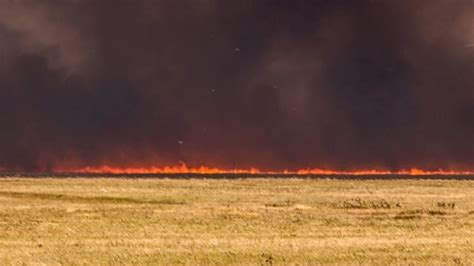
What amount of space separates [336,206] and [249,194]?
15.0 m

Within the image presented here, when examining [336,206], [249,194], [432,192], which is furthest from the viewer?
[432,192]

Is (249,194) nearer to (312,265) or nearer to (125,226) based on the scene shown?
(125,226)

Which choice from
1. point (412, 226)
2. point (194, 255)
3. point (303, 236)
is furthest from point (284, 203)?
point (194, 255)

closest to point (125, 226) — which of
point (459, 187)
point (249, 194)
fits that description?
point (249, 194)

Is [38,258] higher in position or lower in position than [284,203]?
lower

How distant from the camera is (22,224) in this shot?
45.2 metres

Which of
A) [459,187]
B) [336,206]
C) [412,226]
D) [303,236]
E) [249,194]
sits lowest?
[303,236]

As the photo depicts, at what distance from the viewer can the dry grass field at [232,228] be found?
3484 centimetres

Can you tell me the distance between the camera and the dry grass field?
3484 centimetres

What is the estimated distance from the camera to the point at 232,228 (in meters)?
44.4

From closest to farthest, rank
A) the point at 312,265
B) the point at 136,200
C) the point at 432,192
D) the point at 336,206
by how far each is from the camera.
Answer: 1. the point at 312,265
2. the point at 336,206
3. the point at 136,200
4. the point at 432,192

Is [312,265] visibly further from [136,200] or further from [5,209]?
[136,200]

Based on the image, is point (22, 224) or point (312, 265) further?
point (22, 224)

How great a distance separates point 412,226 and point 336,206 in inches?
569
